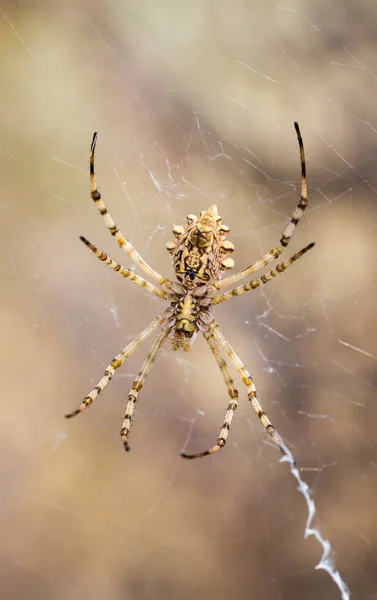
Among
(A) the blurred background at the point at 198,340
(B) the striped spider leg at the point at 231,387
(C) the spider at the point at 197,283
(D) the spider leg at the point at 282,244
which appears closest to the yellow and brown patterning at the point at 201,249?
(C) the spider at the point at 197,283

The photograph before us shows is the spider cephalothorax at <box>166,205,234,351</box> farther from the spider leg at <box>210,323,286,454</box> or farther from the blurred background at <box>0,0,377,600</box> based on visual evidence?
the blurred background at <box>0,0,377,600</box>

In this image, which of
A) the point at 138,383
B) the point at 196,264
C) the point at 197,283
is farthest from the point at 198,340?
the point at 196,264

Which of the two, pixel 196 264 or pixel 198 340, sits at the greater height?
pixel 198 340

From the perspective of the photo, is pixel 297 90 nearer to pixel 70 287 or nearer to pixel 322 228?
pixel 322 228

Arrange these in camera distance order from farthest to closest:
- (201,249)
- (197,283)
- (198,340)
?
(198,340) < (197,283) < (201,249)

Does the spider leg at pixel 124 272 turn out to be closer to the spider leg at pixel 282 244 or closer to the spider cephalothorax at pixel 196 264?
the spider cephalothorax at pixel 196 264

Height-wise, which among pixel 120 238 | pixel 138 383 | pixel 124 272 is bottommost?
pixel 138 383

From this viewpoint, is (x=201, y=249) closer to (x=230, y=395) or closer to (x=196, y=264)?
(x=196, y=264)
